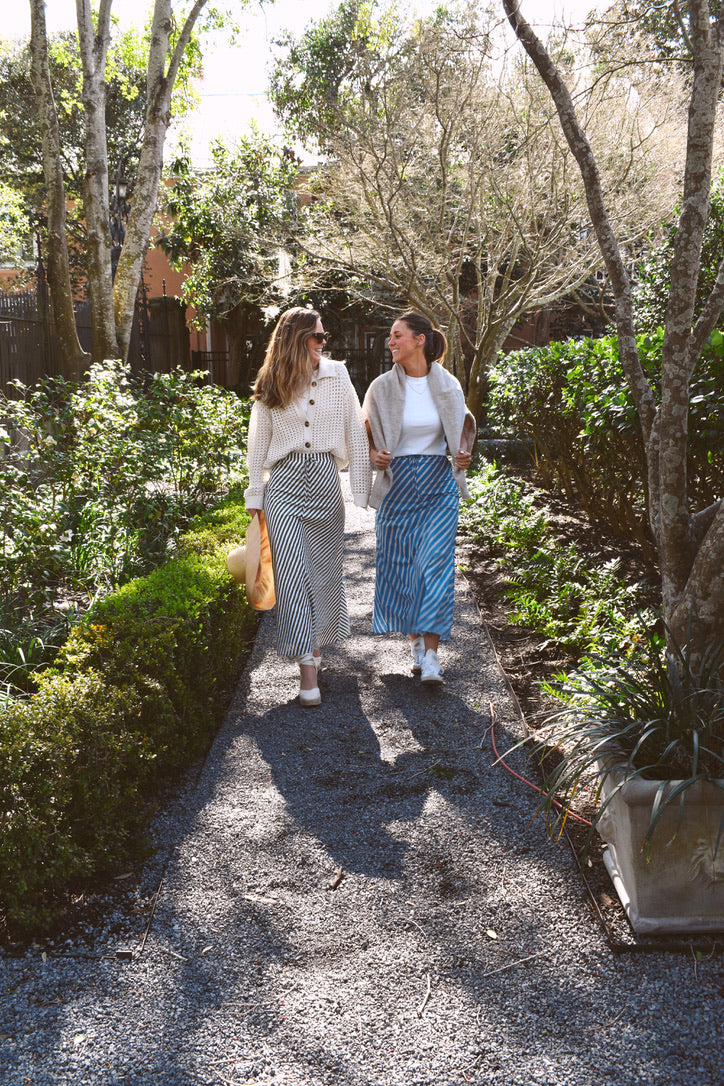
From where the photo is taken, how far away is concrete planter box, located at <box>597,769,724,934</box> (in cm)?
261

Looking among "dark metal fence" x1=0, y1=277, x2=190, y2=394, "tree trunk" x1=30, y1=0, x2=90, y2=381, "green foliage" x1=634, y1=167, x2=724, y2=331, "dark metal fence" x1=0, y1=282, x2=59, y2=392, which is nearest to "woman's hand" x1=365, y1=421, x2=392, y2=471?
"green foliage" x1=634, y1=167, x2=724, y2=331

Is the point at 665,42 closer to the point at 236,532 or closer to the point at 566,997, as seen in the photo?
the point at 236,532

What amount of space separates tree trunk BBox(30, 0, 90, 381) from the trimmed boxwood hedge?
5.42m

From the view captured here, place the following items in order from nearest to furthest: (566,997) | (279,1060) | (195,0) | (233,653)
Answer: (279,1060)
(566,997)
(233,653)
(195,0)

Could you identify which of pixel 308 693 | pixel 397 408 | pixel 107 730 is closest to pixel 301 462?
pixel 397 408

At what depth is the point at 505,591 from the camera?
21.5 ft

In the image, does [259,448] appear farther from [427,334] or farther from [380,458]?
[427,334]

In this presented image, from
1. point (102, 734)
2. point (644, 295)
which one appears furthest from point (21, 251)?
point (102, 734)

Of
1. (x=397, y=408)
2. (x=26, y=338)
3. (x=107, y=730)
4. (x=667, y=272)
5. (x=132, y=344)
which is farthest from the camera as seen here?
(x=132, y=344)

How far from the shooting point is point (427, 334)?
488cm

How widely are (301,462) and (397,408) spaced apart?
61 cm

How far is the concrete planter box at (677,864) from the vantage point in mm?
2607

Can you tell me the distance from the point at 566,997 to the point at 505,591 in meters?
4.31

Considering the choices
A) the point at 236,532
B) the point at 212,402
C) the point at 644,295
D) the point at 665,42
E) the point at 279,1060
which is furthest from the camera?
the point at 665,42
